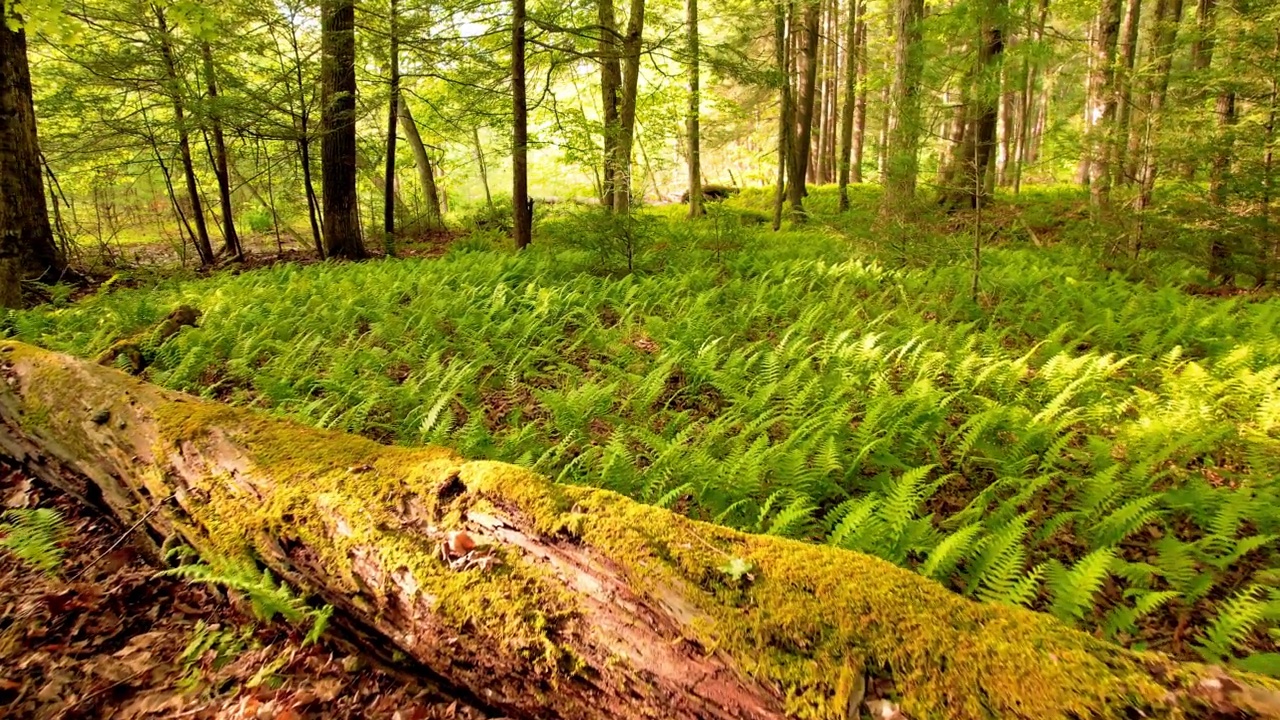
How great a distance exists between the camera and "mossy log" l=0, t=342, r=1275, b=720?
1.29 metres

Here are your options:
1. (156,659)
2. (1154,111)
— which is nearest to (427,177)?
(1154,111)

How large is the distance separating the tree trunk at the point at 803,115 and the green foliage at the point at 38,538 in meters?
12.8

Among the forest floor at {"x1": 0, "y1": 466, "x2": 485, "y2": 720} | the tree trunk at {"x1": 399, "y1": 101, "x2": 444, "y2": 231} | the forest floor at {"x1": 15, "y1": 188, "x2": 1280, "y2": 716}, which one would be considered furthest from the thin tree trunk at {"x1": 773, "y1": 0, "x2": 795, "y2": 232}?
the forest floor at {"x1": 0, "y1": 466, "x2": 485, "y2": 720}

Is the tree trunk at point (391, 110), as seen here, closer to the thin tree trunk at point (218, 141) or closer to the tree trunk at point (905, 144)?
the thin tree trunk at point (218, 141)

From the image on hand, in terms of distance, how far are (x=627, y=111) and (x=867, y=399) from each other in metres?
9.15

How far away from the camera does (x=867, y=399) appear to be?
4.20 m

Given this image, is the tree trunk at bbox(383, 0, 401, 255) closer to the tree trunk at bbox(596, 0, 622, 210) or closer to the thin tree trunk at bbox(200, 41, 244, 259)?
the thin tree trunk at bbox(200, 41, 244, 259)

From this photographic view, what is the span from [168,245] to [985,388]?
19.4 metres

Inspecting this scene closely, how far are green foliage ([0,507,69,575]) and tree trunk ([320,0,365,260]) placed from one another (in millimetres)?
7918

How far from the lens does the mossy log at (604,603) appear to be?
129 centimetres

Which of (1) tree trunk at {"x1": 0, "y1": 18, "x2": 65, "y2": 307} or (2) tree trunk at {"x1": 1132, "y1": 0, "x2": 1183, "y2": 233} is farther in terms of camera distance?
(2) tree trunk at {"x1": 1132, "y1": 0, "x2": 1183, "y2": 233}

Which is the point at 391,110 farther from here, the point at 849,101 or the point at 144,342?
the point at 849,101

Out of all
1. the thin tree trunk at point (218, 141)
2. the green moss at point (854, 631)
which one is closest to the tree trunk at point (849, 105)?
the thin tree trunk at point (218, 141)

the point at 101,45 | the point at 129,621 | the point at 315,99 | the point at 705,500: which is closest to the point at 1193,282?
the point at 705,500
